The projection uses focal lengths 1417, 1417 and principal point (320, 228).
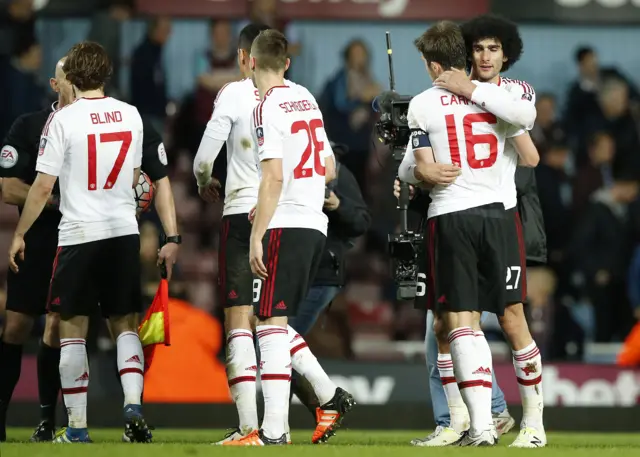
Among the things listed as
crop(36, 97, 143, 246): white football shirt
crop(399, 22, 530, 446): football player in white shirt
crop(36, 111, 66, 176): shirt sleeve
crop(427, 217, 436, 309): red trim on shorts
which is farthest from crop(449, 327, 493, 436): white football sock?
crop(36, 111, 66, 176): shirt sleeve

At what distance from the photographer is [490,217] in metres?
7.62

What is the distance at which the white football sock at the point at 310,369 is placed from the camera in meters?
8.25

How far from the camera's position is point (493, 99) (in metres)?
7.52

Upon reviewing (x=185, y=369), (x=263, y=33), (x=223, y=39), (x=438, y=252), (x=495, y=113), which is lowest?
(x=185, y=369)

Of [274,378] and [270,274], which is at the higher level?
[270,274]

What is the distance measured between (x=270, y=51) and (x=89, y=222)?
1491 millimetres

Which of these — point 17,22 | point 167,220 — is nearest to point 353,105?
point 17,22

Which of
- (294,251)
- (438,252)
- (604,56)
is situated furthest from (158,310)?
(604,56)

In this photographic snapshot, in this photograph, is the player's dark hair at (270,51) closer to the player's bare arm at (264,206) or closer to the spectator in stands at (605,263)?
the player's bare arm at (264,206)

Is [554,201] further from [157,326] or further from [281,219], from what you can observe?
[281,219]

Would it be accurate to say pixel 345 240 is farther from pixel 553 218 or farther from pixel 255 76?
pixel 553 218

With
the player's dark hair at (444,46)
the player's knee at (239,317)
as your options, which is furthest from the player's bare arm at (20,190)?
the player's dark hair at (444,46)

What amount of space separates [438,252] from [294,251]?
0.78 metres

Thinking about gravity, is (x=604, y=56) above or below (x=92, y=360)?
above
